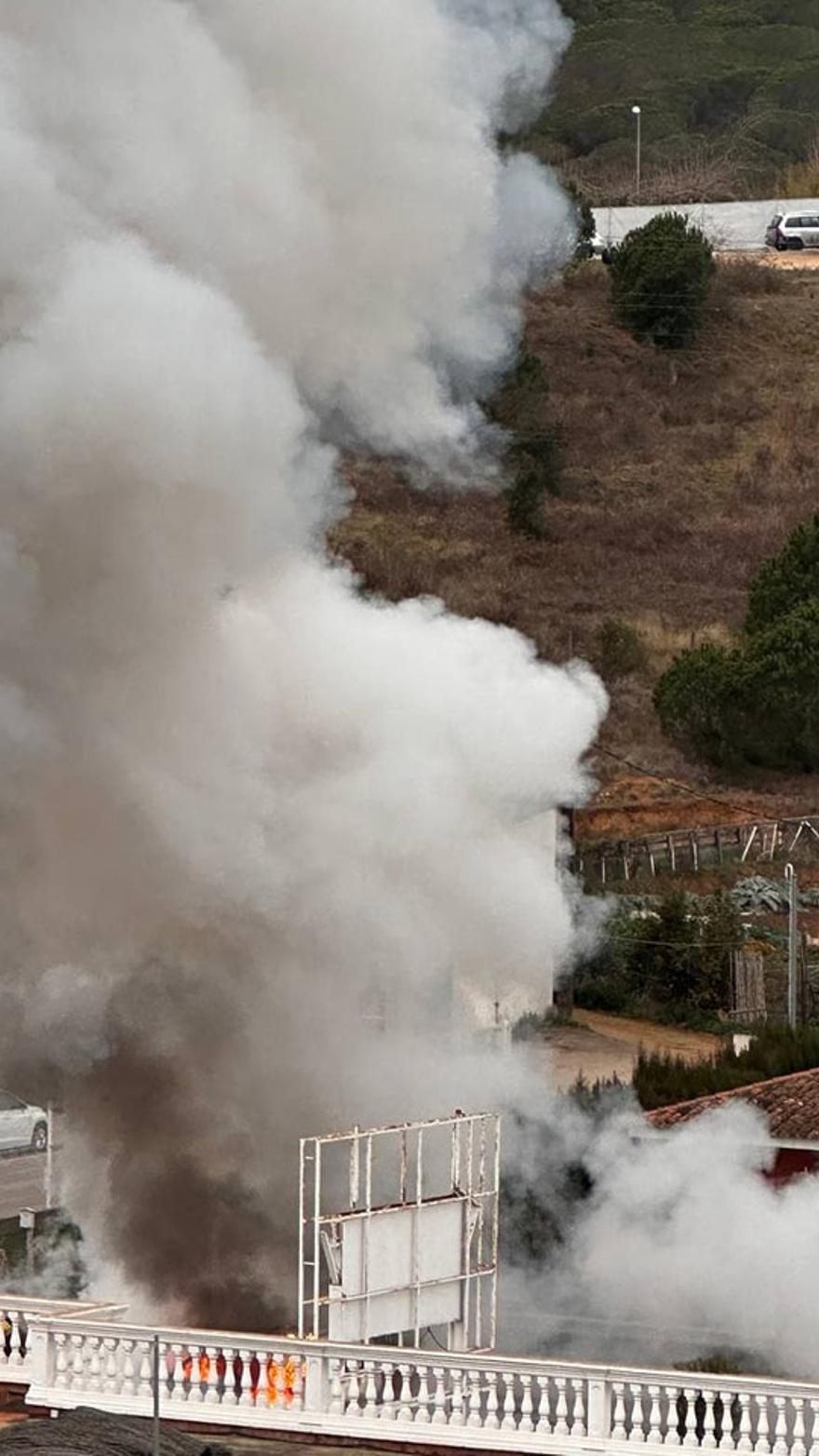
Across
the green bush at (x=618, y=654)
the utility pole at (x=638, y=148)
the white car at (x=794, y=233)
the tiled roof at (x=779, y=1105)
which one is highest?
the utility pole at (x=638, y=148)

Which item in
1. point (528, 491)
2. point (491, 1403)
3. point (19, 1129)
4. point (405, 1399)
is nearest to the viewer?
point (491, 1403)

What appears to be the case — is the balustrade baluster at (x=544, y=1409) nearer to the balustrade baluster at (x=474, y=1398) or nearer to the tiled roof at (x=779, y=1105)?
the balustrade baluster at (x=474, y=1398)

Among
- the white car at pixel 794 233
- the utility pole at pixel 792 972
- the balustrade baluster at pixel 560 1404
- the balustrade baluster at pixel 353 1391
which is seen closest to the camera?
the balustrade baluster at pixel 560 1404

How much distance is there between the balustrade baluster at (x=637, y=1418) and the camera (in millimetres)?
18969

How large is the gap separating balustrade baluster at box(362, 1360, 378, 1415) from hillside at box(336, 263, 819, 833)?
90.1 feet

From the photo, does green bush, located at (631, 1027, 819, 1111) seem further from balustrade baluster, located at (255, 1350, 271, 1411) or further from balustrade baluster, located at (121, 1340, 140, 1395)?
balustrade baluster, located at (121, 1340, 140, 1395)

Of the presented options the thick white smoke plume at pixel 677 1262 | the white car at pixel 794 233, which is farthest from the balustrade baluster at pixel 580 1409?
the white car at pixel 794 233

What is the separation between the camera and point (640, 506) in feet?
201

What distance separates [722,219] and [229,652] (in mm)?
56823

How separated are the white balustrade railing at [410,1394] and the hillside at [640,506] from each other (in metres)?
27.4

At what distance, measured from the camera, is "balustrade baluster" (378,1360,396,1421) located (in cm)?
1961

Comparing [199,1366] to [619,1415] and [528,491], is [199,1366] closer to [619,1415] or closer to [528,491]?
[619,1415]

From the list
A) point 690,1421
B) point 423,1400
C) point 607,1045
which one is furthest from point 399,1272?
point 607,1045

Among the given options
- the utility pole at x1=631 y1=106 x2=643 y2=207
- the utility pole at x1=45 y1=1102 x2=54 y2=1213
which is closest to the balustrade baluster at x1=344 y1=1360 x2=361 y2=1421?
the utility pole at x1=45 y1=1102 x2=54 y2=1213
